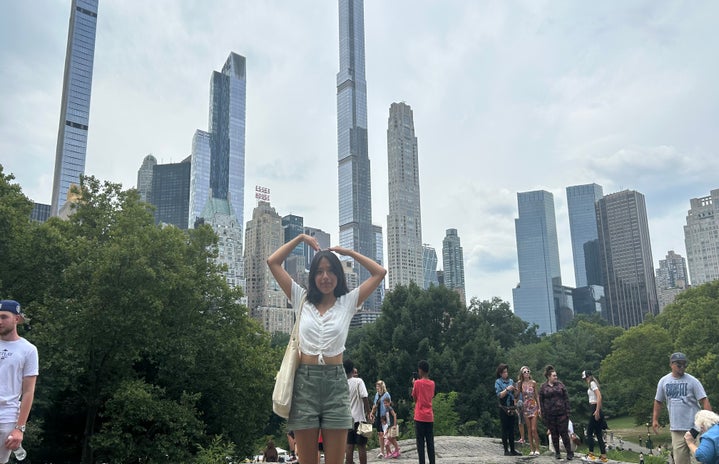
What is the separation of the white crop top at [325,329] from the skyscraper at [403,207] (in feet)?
597

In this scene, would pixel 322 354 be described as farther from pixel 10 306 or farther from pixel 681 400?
pixel 681 400

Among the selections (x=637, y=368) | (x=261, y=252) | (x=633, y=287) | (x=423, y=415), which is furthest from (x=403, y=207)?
(x=423, y=415)

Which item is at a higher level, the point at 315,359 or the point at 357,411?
the point at 315,359

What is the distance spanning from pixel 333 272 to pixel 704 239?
194956mm

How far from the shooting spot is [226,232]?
185 meters

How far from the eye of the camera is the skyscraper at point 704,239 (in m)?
164

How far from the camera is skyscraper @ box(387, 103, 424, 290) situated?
189625 millimetres

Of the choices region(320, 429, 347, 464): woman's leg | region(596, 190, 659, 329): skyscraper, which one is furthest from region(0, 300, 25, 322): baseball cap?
region(596, 190, 659, 329): skyscraper

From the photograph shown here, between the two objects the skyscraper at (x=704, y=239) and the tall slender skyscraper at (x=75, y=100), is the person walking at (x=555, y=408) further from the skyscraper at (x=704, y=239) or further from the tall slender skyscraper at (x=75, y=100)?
the skyscraper at (x=704, y=239)

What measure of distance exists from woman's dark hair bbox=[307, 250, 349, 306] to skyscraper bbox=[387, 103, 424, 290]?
597ft

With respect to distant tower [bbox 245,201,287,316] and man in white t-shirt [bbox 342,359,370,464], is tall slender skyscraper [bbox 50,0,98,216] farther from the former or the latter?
man in white t-shirt [bbox 342,359,370,464]

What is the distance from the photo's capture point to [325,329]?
3695 mm

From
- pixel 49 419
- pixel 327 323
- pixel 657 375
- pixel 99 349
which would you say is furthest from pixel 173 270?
pixel 657 375

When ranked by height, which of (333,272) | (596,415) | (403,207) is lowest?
(596,415)
